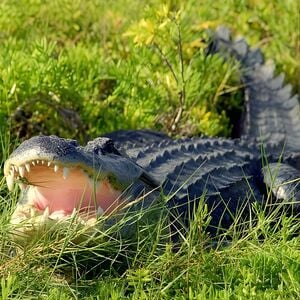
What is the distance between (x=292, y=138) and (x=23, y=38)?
1779mm

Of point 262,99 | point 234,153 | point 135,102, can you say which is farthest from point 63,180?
point 262,99

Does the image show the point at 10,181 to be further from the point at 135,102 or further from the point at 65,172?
the point at 135,102

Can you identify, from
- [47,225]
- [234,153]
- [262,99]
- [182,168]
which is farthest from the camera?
[262,99]

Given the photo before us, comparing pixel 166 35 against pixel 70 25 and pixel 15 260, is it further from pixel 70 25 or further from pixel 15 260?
pixel 15 260

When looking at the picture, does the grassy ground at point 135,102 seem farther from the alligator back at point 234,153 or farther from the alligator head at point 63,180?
the alligator back at point 234,153

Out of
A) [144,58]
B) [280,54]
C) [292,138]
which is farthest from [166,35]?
[280,54]

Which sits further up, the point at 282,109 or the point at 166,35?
the point at 166,35

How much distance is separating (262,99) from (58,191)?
2.71 metres

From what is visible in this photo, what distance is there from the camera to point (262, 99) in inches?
225

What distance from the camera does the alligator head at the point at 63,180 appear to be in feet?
10.3

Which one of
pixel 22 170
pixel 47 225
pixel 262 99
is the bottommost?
pixel 262 99

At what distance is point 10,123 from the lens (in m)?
4.47

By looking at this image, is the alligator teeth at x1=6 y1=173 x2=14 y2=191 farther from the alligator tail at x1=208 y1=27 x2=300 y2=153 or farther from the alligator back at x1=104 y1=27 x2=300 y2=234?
the alligator tail at x1=208 y1=27 x2=300 y2=153

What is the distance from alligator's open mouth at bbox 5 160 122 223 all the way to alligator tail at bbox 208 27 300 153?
1824 mm
